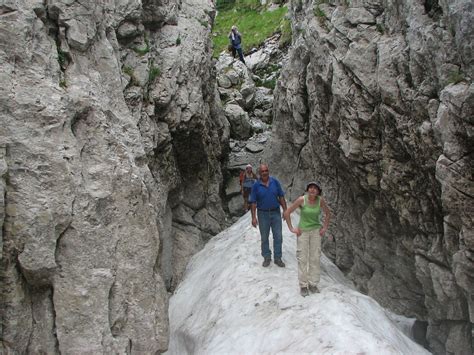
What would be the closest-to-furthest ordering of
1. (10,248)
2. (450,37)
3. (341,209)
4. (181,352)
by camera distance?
(10,248)
(450,37)
(181,352)
(341,209)

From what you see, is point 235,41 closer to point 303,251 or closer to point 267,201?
point 267,201

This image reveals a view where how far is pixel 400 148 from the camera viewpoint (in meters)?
14.5

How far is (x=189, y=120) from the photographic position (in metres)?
19.2

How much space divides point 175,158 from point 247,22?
34341mm

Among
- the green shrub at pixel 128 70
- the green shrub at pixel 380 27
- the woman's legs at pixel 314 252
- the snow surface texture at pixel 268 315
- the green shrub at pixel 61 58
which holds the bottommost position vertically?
the snow surface texture at pixel 268 315

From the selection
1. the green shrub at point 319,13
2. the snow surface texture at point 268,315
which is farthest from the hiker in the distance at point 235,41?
the snow surface texture at point 268,315

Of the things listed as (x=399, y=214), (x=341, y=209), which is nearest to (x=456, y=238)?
(x=399, y=214)

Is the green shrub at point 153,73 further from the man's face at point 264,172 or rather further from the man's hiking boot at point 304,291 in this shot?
the man's hiking boot at point 304,291

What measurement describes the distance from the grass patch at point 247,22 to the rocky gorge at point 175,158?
2305cm

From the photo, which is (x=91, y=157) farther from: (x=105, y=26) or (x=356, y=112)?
(x=356, y=112)

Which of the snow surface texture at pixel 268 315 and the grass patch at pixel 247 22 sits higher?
the grass patch at pixel 247 22

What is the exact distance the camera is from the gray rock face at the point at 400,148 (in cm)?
1156

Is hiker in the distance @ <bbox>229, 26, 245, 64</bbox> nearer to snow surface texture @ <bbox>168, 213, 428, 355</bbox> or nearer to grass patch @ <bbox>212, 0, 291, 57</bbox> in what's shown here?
grass patch @ <bbox>212, 0, 291, 57</bbox>

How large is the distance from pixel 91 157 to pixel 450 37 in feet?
30.6
